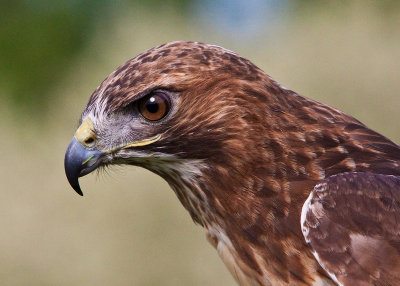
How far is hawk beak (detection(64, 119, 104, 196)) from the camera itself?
9.91ft

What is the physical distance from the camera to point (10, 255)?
28.5ft

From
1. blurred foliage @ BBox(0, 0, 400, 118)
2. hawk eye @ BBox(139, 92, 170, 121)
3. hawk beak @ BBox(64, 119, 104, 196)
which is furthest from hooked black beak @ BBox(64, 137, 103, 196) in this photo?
blurred foliage @ BBox(0, 0, 400, 118)

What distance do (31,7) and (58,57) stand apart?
214 centimetres

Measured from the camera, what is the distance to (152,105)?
2939mm

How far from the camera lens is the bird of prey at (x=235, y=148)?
2.91 m

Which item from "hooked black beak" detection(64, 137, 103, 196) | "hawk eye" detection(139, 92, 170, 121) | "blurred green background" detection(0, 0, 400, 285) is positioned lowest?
"blurred green background" detection(0, 0, 400, 285)

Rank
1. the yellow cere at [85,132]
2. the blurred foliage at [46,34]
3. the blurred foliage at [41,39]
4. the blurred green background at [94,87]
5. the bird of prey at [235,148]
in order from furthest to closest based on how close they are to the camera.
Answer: the blurred foliage at [41,39] → the blurred foliage at [46,34] → the blurred green background at [94,87] → the yellow cere at [85,132] → the bird of prey at [235,148]

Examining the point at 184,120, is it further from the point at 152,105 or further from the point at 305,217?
the point at 305,217

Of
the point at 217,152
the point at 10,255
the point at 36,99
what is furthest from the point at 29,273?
the point at 217,152

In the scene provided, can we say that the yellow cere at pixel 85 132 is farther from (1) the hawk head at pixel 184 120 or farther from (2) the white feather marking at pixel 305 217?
(2) the white feather marking at pixel 305 217

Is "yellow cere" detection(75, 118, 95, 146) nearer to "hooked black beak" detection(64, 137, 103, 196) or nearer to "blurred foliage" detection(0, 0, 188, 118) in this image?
"hooked black beak" detection(64, 137, 103, 196)


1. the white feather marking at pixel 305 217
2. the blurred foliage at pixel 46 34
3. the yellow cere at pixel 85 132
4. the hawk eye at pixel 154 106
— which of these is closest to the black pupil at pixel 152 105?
the hawk eye at pixel 154 106

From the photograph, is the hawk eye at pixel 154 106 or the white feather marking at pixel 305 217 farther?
the hawk eye at pixel 154 106

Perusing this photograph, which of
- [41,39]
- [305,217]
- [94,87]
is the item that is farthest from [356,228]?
[41,39]
